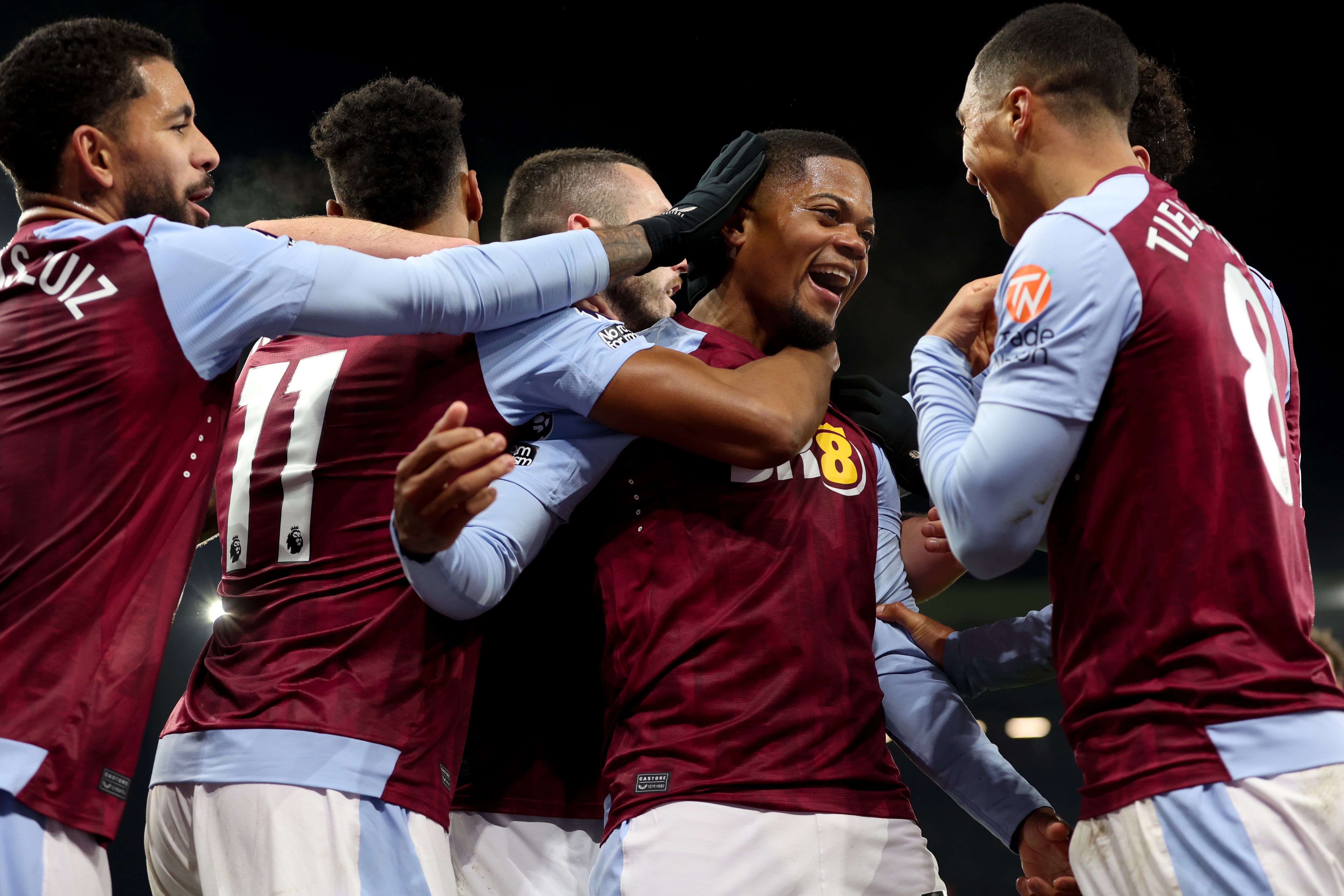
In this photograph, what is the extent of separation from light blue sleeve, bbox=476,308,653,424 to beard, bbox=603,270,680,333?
0.87 metres

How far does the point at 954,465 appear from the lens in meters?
1.48

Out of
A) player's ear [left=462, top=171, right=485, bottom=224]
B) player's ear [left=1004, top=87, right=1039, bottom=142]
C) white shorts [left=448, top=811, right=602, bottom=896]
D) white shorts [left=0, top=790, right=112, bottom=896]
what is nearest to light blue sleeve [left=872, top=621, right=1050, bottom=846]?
white shorts [left=448, top=811, right=602, bottom=896]

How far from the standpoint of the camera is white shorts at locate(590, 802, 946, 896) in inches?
63.7

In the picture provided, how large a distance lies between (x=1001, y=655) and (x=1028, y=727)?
6567 millimetres

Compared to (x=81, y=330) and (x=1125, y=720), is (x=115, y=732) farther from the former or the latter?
(x=1125, y=720)

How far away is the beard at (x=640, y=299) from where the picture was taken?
2762 mm

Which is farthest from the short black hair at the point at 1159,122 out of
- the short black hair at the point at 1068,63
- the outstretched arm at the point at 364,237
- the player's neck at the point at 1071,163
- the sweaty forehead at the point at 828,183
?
the outstretched arm at the point at 364,237

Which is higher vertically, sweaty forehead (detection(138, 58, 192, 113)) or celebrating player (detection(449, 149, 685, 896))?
sweaty forehead (detection(138, 58, 192, 113))

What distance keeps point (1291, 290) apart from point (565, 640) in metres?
6.07

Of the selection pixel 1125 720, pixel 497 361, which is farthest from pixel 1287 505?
pixel 497 361

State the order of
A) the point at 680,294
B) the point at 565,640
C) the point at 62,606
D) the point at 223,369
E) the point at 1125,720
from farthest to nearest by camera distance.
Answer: the point at 680,294 < the point at 565,640 < the point at 223,369 < the point at 62,606 < the point at 1125,720

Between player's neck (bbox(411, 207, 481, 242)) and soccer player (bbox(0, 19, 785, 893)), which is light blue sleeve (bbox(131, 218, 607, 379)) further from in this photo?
player's neck (bbox(411, 207, 481, 242))

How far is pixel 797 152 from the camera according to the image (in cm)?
236

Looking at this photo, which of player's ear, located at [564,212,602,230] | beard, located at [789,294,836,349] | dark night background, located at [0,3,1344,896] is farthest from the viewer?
dark night background, located at [0,3,1344,896]
